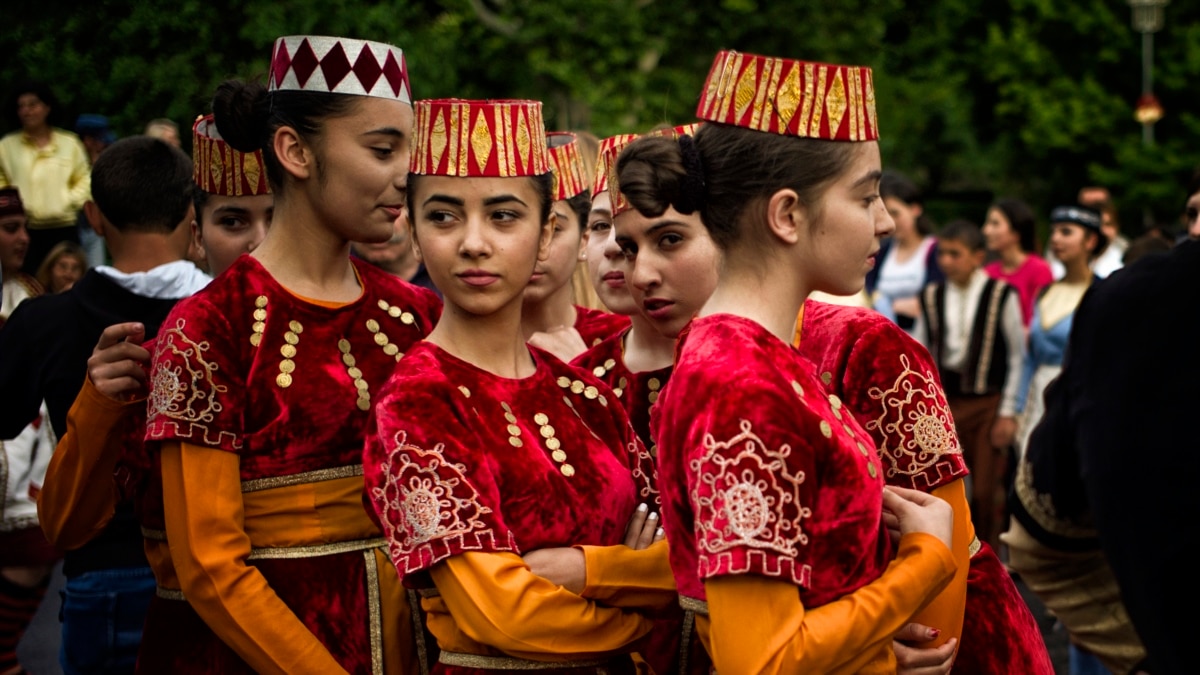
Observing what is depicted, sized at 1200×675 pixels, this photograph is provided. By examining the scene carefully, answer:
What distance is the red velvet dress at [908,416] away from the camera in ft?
9.37

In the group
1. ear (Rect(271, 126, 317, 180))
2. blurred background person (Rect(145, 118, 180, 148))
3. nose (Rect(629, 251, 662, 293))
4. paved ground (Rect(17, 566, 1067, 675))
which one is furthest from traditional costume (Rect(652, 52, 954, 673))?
blurred background person (Rect(145, 118, 180, 148))

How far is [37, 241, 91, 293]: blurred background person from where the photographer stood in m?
7.05

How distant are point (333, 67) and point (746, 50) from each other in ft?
59.4

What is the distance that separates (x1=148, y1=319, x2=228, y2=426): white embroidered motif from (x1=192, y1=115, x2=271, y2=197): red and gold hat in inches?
33.6

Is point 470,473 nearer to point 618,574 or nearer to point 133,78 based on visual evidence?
point 618,574

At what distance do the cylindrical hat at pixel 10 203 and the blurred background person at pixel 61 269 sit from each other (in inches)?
79.0

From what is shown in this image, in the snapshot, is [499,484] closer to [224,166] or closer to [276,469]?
[276,469]

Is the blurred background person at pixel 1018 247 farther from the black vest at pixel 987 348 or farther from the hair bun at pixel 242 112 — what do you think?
the hair bun at pixel 242 112

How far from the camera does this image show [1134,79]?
28250 millimetres

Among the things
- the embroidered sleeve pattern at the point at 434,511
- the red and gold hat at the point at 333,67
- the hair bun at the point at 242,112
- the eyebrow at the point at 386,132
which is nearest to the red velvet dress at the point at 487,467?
the embroidered sleeve pattern at the point at 434,511

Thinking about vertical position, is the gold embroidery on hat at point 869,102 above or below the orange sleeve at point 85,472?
above

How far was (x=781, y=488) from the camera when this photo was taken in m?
2.29

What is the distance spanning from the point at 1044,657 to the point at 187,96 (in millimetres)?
5433

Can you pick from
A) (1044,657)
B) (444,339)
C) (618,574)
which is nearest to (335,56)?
(444,339)
